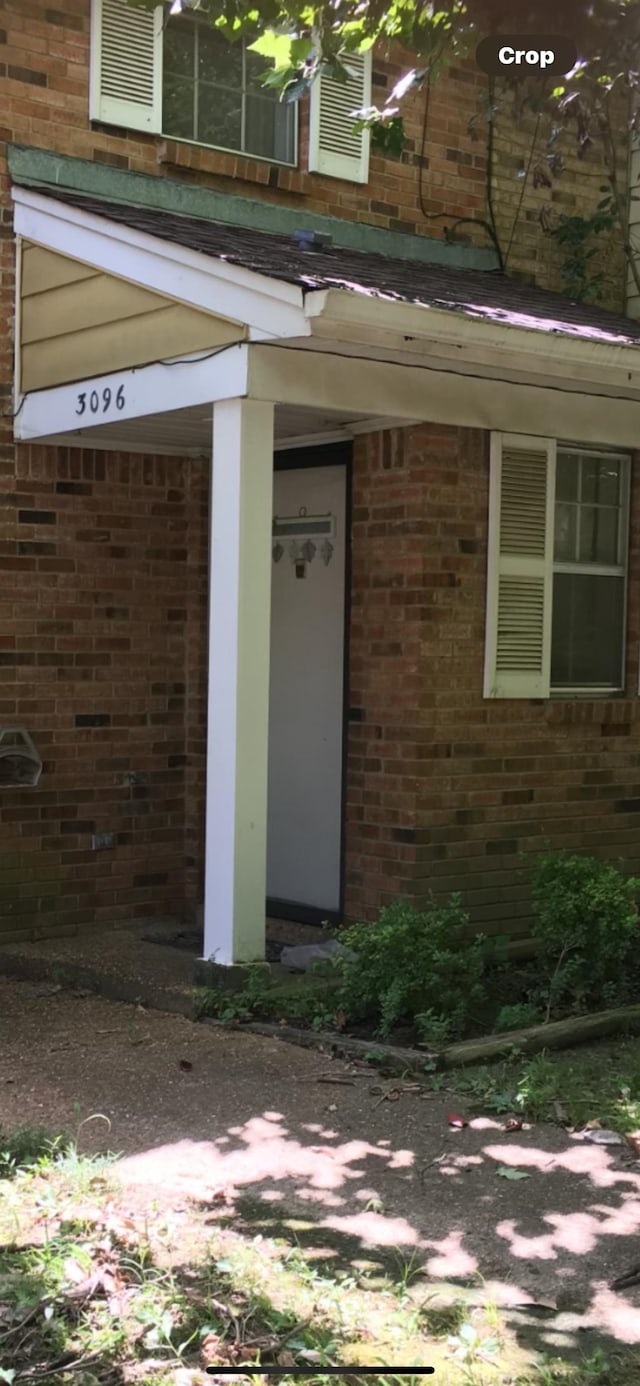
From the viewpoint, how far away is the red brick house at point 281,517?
21.5ft

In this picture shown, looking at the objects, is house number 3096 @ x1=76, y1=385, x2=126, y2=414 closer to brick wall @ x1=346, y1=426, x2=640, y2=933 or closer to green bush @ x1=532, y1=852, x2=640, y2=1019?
brick wall @ x1=346, y1=426, x2=640, y2=933

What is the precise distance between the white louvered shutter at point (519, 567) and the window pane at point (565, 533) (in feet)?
0.67

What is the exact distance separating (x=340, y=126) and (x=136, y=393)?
2.62 m

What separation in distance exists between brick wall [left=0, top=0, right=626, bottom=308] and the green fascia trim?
0.10 m

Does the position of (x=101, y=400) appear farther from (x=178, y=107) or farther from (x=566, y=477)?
(x=566, y=477)

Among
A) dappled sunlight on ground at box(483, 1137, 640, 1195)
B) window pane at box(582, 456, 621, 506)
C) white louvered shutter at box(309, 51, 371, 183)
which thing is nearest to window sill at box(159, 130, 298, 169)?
white louvered shutter at box(309, 51, 371, 183)

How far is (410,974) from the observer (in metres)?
6.04

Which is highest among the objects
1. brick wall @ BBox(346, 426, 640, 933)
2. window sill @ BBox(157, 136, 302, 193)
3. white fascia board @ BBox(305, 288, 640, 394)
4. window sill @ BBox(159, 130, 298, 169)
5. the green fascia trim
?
window sill @ BBox(159, 130, 298, 169)

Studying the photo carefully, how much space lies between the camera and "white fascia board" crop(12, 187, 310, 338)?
5953 millimetres

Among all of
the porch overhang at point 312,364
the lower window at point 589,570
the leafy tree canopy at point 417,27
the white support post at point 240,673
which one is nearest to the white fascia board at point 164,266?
the porch overhang at point 312,364

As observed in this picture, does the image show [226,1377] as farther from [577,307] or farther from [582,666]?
[577,307]

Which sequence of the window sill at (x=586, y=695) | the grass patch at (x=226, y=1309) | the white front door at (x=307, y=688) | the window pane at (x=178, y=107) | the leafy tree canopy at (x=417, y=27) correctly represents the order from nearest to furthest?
the grass patch at (x=226, y=1309), the leafy tree canopy at (x=417, y=27), the window pane at (x=178, y=107), the white front door at (x=307, y=688), the window sill at (x=586, y=695)

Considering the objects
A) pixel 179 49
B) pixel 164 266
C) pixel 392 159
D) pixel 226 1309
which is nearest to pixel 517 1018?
pixel 226 1309

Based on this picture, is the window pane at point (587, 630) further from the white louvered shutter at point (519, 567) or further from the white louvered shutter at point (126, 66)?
the white louvered shutter at point (126, 66)
